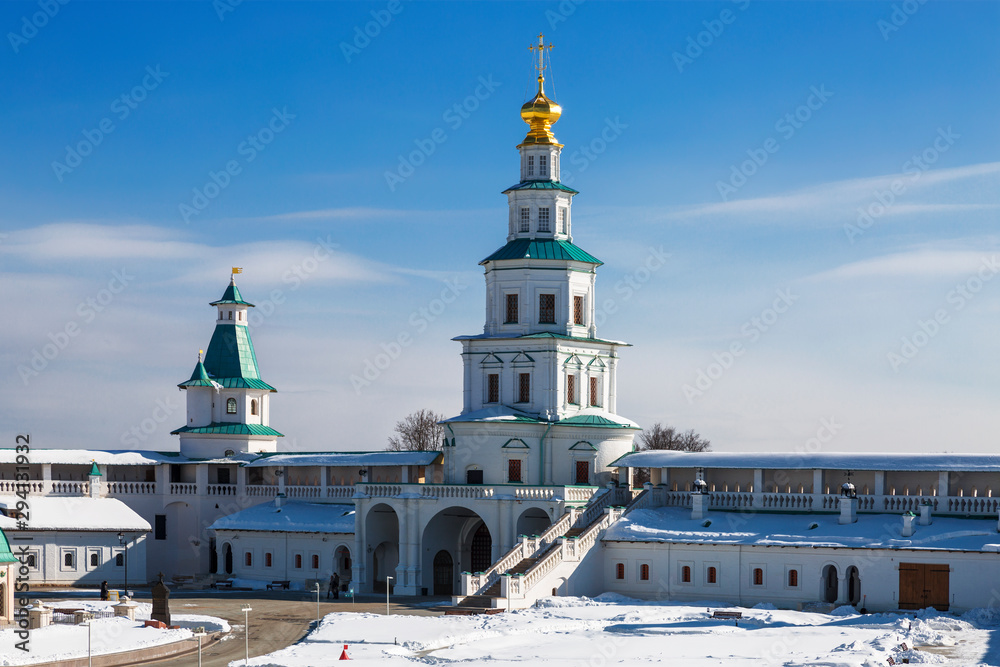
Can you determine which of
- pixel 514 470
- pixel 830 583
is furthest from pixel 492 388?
pixel 830 583

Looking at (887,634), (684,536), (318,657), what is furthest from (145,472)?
(887,634)

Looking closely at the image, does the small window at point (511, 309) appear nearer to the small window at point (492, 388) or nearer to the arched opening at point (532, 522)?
the small window at point (492, 388)

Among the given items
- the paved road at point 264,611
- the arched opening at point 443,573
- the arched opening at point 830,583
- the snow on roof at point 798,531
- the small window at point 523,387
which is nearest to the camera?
the paved road at point 264,611

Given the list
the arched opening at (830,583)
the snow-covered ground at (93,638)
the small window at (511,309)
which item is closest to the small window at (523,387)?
the small window at (511,309)

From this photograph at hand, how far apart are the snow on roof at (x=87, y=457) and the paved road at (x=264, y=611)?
10362 millimetres

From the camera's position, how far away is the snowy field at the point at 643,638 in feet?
137

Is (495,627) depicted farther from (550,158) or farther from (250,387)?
(250,387)

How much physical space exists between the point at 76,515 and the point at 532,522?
1999cm

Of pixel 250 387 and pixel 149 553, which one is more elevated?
pixel 250 387

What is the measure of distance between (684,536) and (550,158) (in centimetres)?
1790

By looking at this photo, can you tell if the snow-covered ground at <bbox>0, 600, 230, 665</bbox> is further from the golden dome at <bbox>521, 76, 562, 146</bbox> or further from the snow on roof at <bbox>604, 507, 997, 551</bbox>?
the golden dome at <bbox>521, 76, 562, 146</bbox>

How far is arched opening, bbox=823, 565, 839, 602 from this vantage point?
53.7 m

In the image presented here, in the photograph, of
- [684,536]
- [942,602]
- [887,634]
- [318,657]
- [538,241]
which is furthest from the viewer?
[538,241]

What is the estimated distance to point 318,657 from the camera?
41.8m
